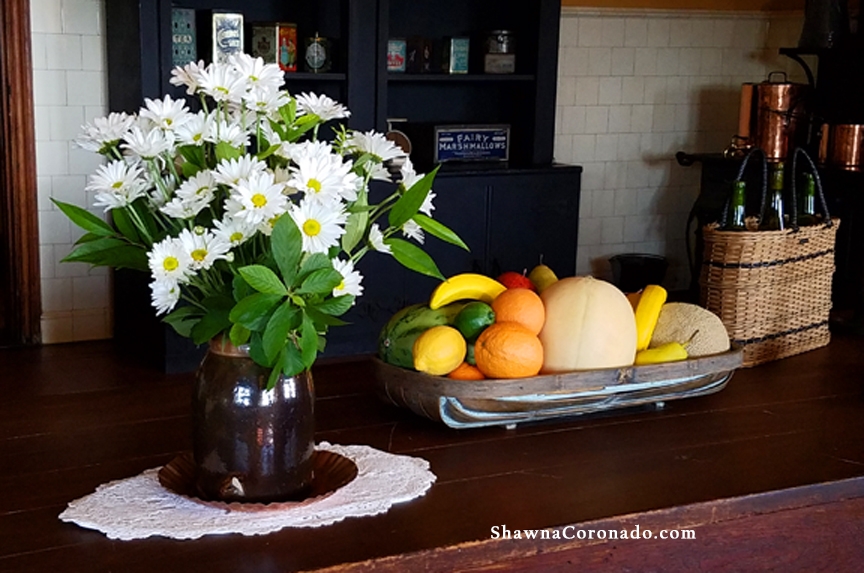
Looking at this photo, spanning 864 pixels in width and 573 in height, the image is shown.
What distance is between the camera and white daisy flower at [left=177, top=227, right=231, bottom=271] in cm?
150

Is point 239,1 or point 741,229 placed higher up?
point 239,1

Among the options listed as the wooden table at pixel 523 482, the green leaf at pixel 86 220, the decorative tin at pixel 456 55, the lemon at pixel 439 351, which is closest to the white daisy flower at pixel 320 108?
the green leaf at pixel 86 220

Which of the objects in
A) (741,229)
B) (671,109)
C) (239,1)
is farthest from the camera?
(671,109)

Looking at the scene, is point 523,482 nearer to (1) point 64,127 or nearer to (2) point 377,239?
(2) point 377,239

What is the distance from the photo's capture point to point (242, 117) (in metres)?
1.61

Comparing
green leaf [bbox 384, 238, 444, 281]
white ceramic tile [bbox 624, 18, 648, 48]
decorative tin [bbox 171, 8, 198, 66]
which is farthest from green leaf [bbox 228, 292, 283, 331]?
white ceramic tile [bbox 624, 18, 648, 48]

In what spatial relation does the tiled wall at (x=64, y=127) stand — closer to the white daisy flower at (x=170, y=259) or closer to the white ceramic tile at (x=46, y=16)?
the white ceramic tile at (x=46, y=16)

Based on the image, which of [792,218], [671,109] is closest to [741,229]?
[792,218]

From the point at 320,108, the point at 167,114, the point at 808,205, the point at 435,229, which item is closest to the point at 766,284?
the point at 808,205

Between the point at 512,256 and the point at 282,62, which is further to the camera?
the point at 512,256

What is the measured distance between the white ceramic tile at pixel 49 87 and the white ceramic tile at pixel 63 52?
28mm

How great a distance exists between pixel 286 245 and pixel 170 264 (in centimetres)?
16

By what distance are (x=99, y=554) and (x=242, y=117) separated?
0.64m

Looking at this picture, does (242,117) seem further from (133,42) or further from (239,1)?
(239,1)
